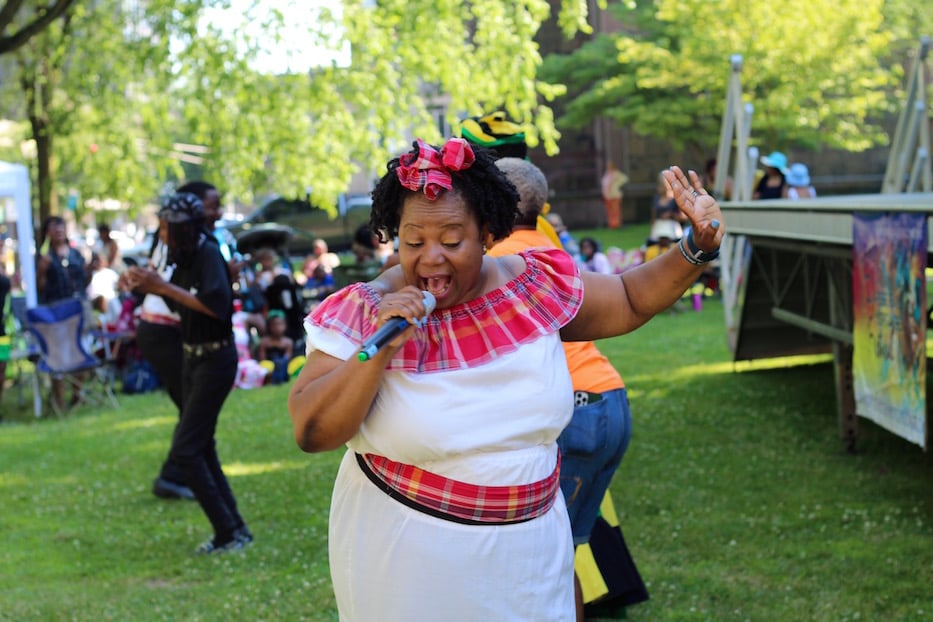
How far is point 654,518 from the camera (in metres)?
7.11

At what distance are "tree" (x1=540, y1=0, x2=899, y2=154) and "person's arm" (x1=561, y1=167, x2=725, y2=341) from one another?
2367cm

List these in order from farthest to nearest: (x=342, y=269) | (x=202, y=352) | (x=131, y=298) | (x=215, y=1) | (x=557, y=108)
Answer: (x=557, y=108), (x=215, y=1), (x=342, y=269), (x=131, y=298), (x=202, y=352)

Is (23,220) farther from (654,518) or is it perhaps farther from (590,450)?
(590,450)

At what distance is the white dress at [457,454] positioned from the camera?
2.76 metres

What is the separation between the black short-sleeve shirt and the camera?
664 centimetres

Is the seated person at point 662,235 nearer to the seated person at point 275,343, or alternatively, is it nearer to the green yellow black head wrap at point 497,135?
the seated person at point 275,343

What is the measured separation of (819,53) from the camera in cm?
2773

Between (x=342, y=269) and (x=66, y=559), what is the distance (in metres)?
8.80

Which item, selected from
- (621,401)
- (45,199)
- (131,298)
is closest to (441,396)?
(621,401)

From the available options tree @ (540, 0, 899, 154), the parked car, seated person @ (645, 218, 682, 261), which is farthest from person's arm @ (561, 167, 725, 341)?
the parked car

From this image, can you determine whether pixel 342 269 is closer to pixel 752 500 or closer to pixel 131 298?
pixel 131 298

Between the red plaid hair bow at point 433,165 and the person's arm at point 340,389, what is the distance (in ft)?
0.99

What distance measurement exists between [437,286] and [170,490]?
20.0ft

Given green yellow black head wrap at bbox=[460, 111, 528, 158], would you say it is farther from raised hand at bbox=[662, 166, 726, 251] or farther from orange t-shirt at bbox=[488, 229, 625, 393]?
raised hand at bbox=[662, 166, 726, 251]
